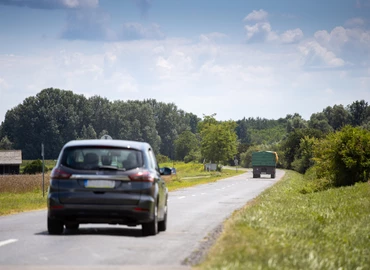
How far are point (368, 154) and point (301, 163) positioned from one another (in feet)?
221

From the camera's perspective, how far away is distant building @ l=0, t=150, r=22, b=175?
3679 inches

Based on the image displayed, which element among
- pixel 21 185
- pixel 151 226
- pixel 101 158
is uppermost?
pixel 101 158

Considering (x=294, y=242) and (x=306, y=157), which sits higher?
(x=294, y=242)

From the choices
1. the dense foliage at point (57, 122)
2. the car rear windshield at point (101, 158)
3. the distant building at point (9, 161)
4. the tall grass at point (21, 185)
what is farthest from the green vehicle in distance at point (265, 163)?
the dense foliage at point (57, 122)

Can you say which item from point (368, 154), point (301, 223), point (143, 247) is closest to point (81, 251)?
point (143, 247)

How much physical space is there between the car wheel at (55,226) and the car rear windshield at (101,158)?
1.04 metres

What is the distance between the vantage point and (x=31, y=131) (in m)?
166

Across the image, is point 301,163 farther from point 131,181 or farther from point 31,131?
point 131,181

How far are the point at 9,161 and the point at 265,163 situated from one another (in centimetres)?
3093

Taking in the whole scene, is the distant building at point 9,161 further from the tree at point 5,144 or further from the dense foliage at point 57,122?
the tree at point 5,144

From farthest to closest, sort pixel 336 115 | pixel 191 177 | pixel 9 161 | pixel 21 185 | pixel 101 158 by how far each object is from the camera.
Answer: pixel 336 115
pixel 9 161
pixel 191 177
pixel 21 185
pixel 101 158

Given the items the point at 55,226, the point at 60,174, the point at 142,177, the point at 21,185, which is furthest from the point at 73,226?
the point at 21,185

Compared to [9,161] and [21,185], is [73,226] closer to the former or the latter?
[21,185]

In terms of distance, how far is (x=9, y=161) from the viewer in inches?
3686
